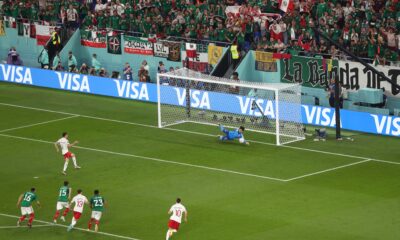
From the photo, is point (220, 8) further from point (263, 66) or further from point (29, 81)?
point (29, 81)

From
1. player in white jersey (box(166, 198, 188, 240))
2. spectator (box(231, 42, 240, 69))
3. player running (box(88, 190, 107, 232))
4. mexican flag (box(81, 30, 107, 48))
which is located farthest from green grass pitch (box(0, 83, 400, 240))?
mexican flag (box(81, 30, 107, 48))

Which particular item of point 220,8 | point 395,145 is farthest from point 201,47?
point 395,145

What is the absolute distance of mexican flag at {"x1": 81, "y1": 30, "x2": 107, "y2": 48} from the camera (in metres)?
67.8

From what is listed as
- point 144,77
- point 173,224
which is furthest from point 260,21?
point 173,224

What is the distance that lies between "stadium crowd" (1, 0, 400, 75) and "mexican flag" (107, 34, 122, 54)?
1.04 meters

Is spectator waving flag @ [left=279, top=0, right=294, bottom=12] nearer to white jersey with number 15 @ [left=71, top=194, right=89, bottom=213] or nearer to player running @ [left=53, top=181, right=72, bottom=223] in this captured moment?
player running @ [left=53, top=181, right=72, bottom=223]

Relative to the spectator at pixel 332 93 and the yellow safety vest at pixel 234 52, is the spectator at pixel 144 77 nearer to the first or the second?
the yellow safety vest at pixel 234 52

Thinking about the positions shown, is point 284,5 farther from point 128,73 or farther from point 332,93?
point 128,73

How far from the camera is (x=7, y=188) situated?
47.1 meters

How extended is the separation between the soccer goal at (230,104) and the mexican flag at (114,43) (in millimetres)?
8239

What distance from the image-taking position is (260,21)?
6247 cm

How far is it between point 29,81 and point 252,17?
1402 centimetres

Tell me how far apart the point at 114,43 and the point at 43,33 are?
5548mm

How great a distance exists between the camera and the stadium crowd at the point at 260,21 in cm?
5834
